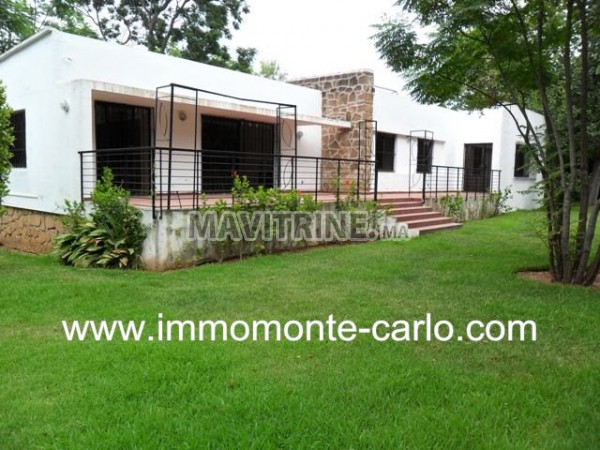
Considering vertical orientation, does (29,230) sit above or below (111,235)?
below

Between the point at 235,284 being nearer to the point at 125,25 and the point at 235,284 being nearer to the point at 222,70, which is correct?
the point at 222,70

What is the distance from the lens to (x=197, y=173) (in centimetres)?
875

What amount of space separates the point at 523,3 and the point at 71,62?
8100 millimetres

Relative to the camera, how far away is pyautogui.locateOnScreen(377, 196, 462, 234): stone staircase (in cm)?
1195

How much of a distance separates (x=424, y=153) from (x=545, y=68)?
37.5 feet

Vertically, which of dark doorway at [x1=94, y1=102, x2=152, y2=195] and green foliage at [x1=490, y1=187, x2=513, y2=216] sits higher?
dark doorway at [x1=94, y1=102, x2=152, y2=195]

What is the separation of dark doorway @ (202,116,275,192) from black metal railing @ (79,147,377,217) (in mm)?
28

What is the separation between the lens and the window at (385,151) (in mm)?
16188

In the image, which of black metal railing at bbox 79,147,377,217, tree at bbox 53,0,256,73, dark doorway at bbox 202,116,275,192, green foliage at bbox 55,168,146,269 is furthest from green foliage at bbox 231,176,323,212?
tree at bbox 53,0,256,73

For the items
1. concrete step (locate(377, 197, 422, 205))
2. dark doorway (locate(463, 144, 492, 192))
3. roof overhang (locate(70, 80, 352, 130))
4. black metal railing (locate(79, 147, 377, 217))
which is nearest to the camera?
black metal railing (locate(79, 147, 377, 217))

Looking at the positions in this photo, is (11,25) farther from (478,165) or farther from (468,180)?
(478,165)

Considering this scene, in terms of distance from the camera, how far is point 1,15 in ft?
57.9

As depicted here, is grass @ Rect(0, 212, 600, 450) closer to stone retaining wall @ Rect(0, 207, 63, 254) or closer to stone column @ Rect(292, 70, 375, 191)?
stone retaining wall @ Rect(0, 207, 63, 254)

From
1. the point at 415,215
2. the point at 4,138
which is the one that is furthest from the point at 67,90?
the point at 415,215
